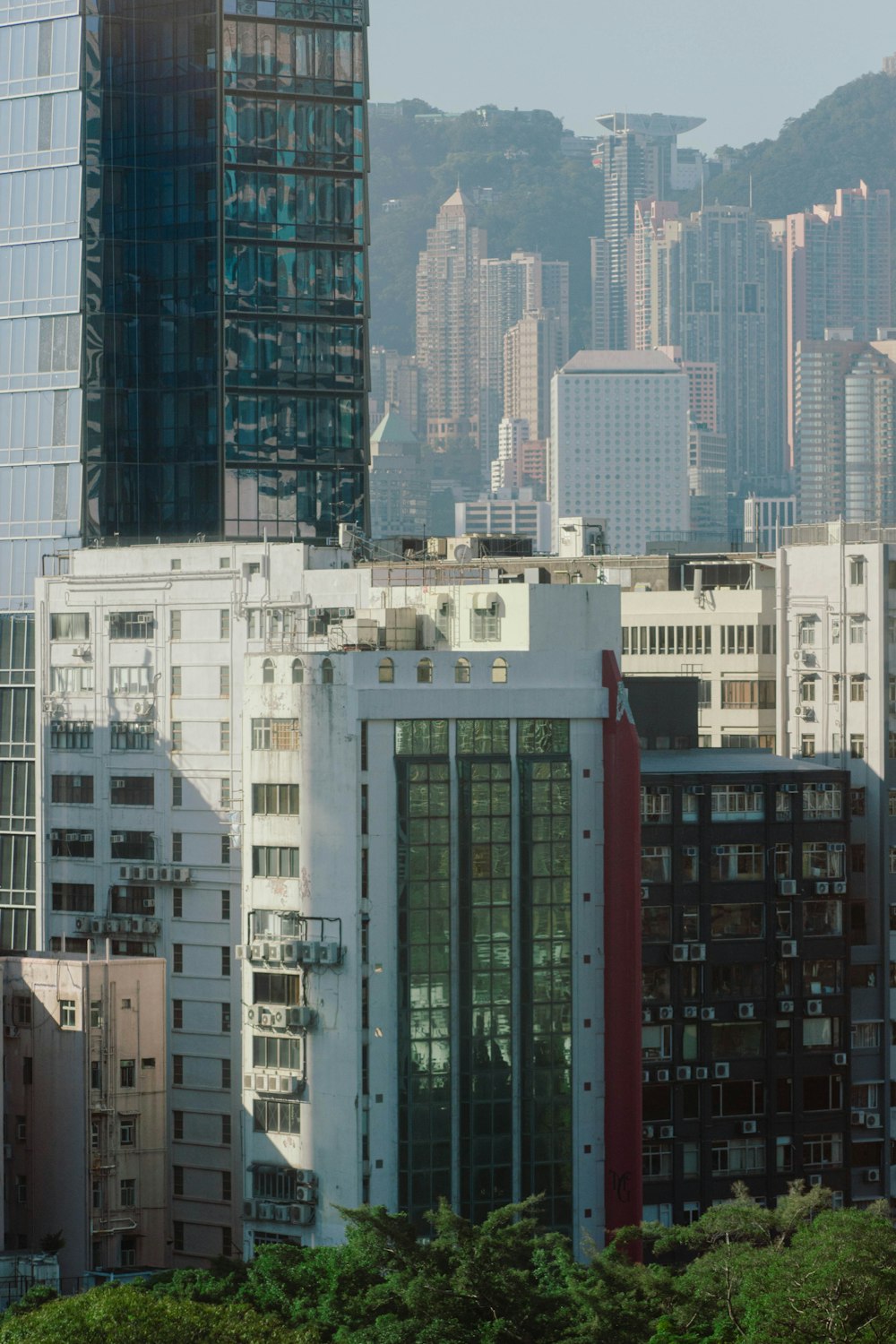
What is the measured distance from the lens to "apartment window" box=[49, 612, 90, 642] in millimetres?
124125

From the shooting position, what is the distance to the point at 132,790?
123m

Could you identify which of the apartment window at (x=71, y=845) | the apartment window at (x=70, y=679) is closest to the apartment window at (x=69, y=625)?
the apartment window at (x=70, y=679)

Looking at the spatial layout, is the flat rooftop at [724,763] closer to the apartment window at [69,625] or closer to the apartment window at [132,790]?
the apartment window at [132,790]

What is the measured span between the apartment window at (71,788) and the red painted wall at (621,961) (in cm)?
3342

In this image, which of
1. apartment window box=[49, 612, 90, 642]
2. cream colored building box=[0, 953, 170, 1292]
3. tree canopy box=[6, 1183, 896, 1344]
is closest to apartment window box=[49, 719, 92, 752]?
apartment window box=[49, 612, 90, 642]

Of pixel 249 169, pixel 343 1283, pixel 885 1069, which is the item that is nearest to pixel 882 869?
pixel 885 1069

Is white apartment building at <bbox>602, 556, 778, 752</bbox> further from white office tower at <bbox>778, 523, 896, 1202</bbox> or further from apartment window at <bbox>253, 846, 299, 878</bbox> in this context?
apartment window at <bbox>253, 846, 299, 878</bbox>

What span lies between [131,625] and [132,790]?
7.15 metres

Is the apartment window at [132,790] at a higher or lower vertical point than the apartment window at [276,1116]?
higher

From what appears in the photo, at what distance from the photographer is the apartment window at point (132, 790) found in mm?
122062

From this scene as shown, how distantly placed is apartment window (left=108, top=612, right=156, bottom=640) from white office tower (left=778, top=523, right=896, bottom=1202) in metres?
29.1

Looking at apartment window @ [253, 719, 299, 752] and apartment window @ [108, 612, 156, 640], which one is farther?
apartment window @ [108, 612, 156, 640]

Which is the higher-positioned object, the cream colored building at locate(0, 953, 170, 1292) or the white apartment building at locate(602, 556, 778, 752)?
the white apartment building at locate(602, 556, 778, 752)

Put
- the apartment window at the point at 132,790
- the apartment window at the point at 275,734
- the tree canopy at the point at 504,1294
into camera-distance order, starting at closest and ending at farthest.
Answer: the tree canopy at the point at 504,1294, the apartment window at the point at 275,734, the apartment window at the point at 132,790
